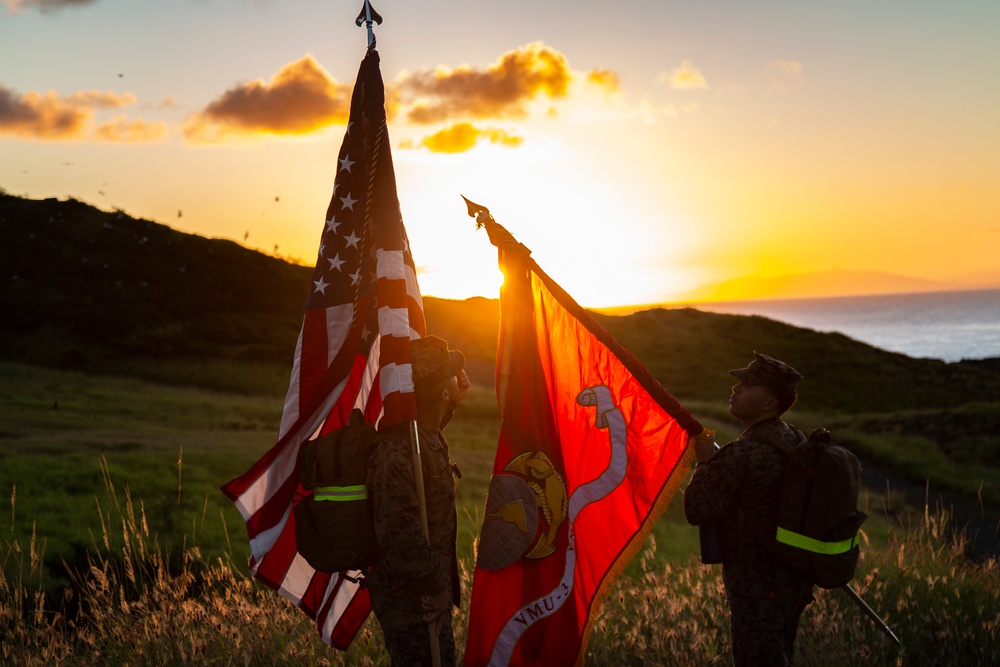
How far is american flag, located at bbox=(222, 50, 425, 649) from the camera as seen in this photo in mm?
5922

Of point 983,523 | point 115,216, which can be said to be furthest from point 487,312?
point 983,523

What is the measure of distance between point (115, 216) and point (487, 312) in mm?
41798

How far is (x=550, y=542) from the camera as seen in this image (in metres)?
6.23

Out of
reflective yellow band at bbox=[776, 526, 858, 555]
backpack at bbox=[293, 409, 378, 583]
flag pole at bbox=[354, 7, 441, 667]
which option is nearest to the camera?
flag pole at bbox=[354, 7, 441, 667]

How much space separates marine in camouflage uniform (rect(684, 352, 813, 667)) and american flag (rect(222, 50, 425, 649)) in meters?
2.25

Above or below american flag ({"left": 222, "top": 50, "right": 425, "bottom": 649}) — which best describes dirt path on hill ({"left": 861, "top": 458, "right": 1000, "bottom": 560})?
below

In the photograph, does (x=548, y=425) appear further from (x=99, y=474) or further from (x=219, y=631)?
(x=99, y=474)

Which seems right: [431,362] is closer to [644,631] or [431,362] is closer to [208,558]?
[644,631]

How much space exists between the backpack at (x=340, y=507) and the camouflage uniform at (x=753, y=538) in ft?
7.25

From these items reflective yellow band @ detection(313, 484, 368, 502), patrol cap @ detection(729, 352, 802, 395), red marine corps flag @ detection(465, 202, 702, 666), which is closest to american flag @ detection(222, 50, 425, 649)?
reflective yellow band @ detection(313, 484, 368, 502)

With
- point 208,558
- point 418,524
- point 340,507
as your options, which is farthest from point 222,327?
point 418,524

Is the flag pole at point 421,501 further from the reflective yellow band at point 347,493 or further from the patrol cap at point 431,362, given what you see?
the patrol cap at point 431,362

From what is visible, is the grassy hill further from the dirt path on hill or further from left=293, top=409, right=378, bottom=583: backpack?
left=293, top=409, right=378, bottom=583: backpack

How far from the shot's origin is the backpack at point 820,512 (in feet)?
16.6
